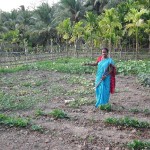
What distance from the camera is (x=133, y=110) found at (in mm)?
7715

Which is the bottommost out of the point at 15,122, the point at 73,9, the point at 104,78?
the point at 15,122

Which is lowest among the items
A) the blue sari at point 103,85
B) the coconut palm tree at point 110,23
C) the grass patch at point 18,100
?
the grass patch at point 18,100

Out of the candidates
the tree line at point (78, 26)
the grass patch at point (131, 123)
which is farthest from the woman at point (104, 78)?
the tree line at point (78, 26)

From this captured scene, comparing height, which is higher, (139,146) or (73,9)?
(73,9)

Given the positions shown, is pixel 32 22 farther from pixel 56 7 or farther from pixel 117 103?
pixel 117 103

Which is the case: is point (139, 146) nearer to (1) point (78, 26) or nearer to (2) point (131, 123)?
(2) point (131, 123)

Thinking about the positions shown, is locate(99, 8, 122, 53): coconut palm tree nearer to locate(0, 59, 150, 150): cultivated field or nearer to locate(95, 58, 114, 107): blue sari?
locate(0, 59, 150, 150): cultivated field

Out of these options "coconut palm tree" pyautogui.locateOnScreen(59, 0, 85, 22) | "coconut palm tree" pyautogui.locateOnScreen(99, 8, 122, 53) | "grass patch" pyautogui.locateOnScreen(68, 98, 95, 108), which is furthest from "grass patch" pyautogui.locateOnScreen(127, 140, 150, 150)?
"coconut palm tree" pyautogui.locateOnScreen(59, 0, 85, 22)

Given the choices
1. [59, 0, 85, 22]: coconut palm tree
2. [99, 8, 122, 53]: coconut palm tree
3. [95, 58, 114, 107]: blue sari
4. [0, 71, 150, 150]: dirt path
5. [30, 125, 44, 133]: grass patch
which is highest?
[59, 0, 85, 22]: coconut palm tree

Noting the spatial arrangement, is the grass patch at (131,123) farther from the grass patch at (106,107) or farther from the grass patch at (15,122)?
the grass patch at (15,122)

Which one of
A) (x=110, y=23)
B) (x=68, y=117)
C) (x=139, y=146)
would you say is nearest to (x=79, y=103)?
(x=68, y=117)

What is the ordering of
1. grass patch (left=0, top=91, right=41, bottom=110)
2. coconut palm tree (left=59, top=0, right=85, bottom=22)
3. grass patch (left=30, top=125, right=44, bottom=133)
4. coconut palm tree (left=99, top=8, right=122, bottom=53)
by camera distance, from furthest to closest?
coconut palm tree (left=59, top=0, right=85, bottom=22) → coconut palm tree (left=99, top=8, right=122, bottom=53) → grass patch (left=0, top=91, right=41, bottom=110) → grass patch (left=30, top=125, right=44, bottom=133)

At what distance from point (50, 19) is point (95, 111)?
31.9 m

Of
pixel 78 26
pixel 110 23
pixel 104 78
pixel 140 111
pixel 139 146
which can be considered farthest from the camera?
pixel 78 26
